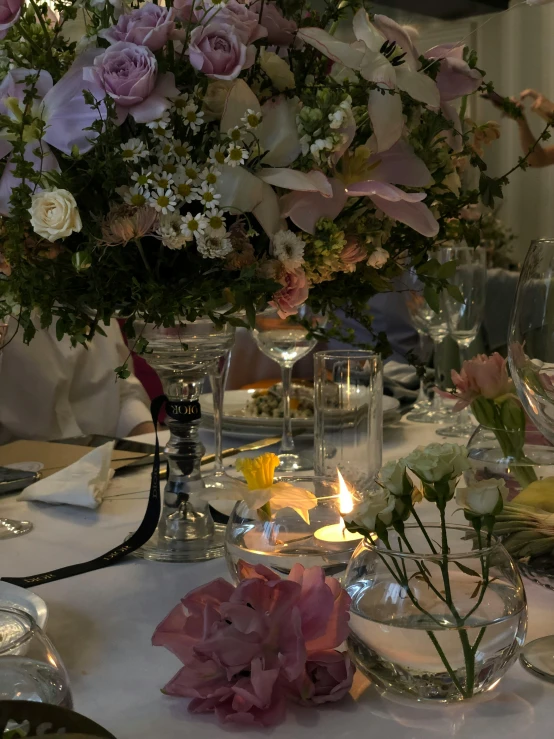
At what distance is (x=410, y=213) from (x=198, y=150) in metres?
0.18

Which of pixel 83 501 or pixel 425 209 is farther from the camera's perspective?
pixel 83 501

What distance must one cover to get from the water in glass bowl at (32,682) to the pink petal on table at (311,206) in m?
0.41

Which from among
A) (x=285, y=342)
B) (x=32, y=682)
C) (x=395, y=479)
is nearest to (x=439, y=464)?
(x=395, y=479)

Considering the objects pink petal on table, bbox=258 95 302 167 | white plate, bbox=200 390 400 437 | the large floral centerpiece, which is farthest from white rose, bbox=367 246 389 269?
white plate, bbox=200 390 400 437

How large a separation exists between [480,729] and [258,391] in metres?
1.17

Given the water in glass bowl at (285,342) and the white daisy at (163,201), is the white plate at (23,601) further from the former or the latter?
the water in glass bowl at (285,342)

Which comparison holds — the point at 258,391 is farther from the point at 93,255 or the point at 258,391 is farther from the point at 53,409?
the point at 93,255

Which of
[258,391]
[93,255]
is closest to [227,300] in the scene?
[93,255]

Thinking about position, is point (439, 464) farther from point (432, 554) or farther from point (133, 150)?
point (133, 150)

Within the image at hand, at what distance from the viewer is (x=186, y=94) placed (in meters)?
0.69

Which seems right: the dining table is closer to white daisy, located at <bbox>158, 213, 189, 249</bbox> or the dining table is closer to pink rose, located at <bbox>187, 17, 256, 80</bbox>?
white daisy, located at <bbox>158, 213, 189, 249</bbox>

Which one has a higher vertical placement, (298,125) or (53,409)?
(298,125)

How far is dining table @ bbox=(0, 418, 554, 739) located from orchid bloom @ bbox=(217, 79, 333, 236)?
0.33 meters

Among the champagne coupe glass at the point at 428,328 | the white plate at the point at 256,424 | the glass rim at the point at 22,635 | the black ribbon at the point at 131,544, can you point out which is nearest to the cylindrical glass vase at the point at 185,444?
the black ribbon at the point at 131,544
